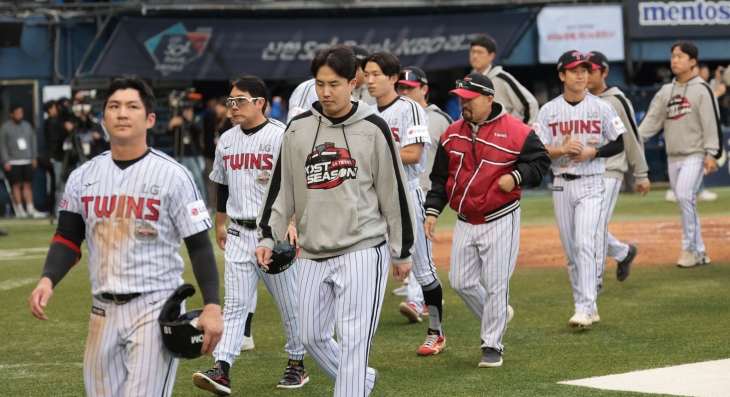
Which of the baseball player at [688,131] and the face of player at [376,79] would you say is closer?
the face of player at [376,79]

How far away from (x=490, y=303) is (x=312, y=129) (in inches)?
89.5

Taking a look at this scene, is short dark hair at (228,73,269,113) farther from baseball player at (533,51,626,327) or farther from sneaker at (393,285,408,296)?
sneaker at (393,285,408,296)

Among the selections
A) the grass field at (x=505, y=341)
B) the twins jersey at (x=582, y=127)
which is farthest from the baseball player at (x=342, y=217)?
the twins jersey at (x=582, y=127)

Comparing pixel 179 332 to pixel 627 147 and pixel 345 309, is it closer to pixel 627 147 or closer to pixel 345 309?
pixel 345 309

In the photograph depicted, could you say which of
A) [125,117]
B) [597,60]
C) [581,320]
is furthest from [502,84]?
[125,117]

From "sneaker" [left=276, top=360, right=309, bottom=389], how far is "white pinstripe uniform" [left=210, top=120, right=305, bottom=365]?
0.20ft

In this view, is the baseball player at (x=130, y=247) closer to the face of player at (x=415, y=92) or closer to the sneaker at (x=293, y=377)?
the sneaker at (x=293, y=377)

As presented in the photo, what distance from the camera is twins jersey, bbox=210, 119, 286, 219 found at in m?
6.84

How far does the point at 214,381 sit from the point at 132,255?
2.27 metres

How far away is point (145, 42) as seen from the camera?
72.6 ft

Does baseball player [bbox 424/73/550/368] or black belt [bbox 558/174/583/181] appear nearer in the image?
baseball player [bbox 424/73/550/368]

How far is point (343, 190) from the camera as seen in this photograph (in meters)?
5.27

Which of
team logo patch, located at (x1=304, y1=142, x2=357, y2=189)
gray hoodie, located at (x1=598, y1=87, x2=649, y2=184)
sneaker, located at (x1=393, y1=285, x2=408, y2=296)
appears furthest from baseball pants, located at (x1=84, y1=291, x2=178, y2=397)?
sneaker, located at (x1=393, y1=285, x2=408, y2=296)

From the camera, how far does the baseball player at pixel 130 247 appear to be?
425cm
